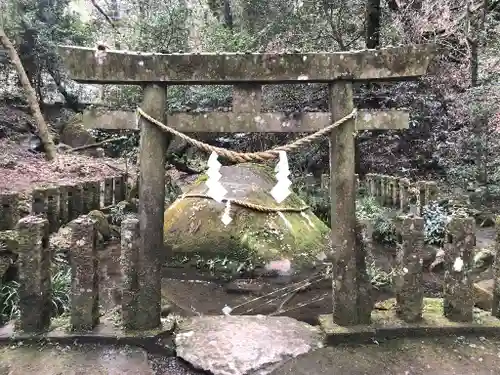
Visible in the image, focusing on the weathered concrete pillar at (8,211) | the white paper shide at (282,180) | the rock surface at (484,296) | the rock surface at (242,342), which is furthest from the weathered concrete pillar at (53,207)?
the rock surface at (484,296)

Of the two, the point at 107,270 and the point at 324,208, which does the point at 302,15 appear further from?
the point at 107,270

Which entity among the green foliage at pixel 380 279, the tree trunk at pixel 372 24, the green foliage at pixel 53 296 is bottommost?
the green foliage at pixel 380 279

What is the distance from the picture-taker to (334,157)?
370 centimetres

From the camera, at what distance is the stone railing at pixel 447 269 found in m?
3.57

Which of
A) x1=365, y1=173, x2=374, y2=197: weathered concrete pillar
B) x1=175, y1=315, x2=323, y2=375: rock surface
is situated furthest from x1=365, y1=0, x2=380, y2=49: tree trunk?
x1=175, y1=315, x2=323, y2=375: rock surface

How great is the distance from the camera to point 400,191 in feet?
31.2

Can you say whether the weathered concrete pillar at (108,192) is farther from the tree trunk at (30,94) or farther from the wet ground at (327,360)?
the wet ground at (327,360)

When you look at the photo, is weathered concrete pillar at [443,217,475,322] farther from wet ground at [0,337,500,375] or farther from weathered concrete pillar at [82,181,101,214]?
weathered concrete pillar at [82,181,101,214]

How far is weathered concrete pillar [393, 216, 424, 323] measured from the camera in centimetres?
358

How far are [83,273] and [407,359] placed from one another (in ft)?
8.58

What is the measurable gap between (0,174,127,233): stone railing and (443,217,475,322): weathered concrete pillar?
473 centimetres

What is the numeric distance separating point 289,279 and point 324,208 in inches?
164

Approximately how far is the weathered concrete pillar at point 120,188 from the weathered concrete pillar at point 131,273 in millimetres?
6962

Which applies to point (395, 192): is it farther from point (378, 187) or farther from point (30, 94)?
point (30, 94)
